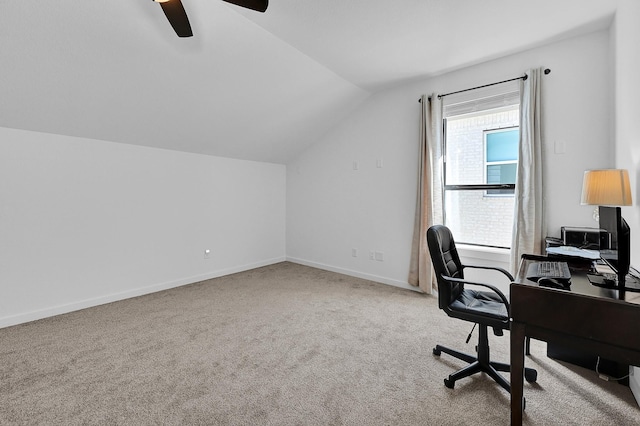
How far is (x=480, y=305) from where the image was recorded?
77.4 inches

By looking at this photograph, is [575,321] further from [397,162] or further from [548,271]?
[397,162]

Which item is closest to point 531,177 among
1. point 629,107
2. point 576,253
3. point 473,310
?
point 629,107

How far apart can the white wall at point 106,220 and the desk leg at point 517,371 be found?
3.87 meters

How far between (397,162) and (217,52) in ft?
8.34

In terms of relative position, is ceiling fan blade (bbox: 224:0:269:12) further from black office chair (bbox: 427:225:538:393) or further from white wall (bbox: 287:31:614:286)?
white wall (bbox: 287:31:614:286)

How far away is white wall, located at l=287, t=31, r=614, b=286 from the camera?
9.02 ft

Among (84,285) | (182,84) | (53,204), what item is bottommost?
(84,285)

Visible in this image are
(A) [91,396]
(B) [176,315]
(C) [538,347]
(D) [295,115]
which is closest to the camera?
(A) [91,396]

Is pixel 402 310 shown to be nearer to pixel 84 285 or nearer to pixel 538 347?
pixel 538 347

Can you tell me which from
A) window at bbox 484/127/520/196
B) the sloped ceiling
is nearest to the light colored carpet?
window at bbox 484/127/520/196

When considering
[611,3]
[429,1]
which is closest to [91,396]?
[429,1]

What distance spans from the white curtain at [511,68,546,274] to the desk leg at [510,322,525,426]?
1823 millimetres

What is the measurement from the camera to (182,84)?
298 centimetres

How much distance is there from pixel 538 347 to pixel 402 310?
119cm
